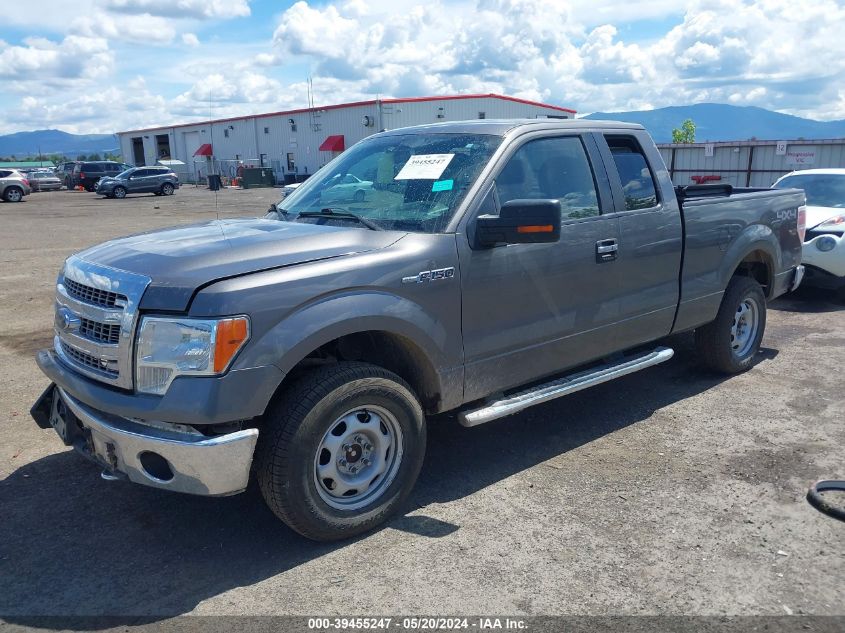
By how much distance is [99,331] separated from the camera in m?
3.37

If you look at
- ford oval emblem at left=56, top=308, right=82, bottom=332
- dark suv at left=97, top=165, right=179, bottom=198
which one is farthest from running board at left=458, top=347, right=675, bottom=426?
dark suv at left=97, top=165, right=179, bottom=198

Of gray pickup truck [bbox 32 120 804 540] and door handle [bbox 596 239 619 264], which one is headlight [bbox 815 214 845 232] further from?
door handle [bbox 596 239 619 264]

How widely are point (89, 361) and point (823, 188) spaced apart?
9.67 m

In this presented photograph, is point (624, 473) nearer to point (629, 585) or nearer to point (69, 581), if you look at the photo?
point (629, 585)

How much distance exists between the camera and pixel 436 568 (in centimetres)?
335

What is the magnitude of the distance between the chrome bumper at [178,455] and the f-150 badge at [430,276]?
107 cm

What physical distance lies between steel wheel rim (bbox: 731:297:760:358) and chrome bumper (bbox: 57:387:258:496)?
447 centimetres

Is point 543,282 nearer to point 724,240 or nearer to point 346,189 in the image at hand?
point 346,189

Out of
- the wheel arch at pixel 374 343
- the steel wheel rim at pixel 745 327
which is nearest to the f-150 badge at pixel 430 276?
the wheel arch at pixel 374 343

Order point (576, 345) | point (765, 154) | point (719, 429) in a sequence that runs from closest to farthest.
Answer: point (576, 345) → point (719, 429) → point (765, 154)

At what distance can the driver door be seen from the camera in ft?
13.1

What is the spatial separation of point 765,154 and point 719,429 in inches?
645

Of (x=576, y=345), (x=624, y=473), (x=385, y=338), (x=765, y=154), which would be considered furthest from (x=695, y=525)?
(x=765, y=154)

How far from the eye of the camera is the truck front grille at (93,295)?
10.8 ft
